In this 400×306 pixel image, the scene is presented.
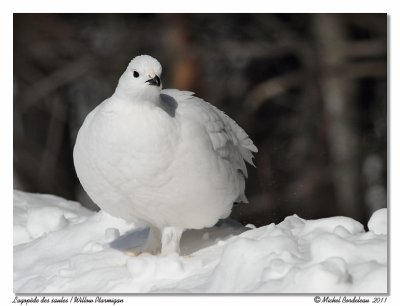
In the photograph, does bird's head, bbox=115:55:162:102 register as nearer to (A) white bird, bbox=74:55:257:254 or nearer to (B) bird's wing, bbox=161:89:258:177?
(A) white bird, bbox=74:55:257:254

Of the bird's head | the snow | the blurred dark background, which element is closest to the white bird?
the bird's head

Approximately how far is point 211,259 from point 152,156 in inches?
24.0

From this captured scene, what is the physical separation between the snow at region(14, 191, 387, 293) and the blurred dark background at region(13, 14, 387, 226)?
3.29 meters

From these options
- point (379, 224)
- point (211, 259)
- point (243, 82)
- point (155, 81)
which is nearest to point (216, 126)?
point (155, 81)

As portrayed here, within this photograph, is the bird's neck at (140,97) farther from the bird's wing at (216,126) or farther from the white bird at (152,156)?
the bird's wing at (216,126)

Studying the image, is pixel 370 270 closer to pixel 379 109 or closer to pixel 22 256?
pixel 22 256

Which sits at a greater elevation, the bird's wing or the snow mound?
the bird's wing

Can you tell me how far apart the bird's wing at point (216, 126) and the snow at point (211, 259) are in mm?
Result: 415

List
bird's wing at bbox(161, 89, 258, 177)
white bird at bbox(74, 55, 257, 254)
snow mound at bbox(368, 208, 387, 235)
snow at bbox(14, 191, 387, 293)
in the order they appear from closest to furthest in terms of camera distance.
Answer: snow at bbox(14, 191, 387, 293), white bird at bbox(74, 55, 257, 254), snow mound at bbox(368, 208, 387, 235), bird's wing at bbox(161, 89, 258, 177)

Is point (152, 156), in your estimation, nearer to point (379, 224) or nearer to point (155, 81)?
point (155, 81)

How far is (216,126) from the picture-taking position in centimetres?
441

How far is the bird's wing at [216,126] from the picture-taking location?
4.34 m

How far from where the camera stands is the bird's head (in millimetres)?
4090
